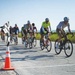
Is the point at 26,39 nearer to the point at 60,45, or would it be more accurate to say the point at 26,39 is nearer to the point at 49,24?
the point at 49,24

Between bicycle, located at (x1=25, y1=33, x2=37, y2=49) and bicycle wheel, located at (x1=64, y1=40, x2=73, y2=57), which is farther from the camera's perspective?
bicycle, located at (x1=25, y1=33, x2=37, y2=49)

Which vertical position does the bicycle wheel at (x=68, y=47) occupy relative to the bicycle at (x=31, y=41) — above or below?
below

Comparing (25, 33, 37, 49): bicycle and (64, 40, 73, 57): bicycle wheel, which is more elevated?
(25, 33, 37, 49): bicycle

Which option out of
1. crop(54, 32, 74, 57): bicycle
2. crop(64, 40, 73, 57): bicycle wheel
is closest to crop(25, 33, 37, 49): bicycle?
crop(54, 32, 74, 57): bicycle

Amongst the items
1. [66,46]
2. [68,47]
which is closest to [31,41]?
[66,46]

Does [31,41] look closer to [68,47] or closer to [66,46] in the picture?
[66,46]

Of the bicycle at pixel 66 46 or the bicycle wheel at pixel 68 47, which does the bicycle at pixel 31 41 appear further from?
the bicycle wheel at pixel 68 47

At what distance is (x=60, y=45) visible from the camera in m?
15.5

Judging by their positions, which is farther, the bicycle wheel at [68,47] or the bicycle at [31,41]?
the bicycle at [31,41]

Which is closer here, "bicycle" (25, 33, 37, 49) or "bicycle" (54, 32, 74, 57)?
"bicycle" (54, 32, 74, 57)

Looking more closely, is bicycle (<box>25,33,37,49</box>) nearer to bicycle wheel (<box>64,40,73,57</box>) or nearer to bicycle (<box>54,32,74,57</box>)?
bicycle (<box>54,32,74,57</box>)

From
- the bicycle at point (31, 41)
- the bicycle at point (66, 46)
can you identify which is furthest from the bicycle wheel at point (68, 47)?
the bicycle at point (31, 41)

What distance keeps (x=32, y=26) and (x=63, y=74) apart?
12644mm

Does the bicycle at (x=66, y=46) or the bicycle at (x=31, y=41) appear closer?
the bicycle at (x=66, y=46)
